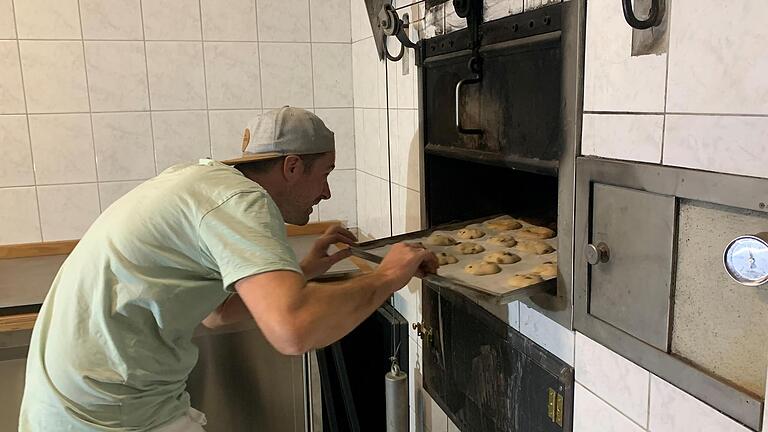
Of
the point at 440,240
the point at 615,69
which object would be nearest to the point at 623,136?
the point at 615,69

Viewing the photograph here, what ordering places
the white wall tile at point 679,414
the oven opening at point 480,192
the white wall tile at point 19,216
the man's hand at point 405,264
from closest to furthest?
the white wall tile at point 679,414 → the man's hand at point 405,264 → the oven opening at point 480,192 → the white wall tile at point 19,216

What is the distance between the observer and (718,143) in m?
0.76

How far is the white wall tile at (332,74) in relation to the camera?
8.20 feet

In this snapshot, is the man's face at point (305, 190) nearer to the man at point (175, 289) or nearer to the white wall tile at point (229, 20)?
the man at point (175, 289)

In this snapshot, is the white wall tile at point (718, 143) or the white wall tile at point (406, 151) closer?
the white wall tile at point (718, 143)

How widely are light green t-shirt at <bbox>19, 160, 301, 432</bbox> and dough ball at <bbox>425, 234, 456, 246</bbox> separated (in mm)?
385

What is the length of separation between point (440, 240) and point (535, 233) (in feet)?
0.65

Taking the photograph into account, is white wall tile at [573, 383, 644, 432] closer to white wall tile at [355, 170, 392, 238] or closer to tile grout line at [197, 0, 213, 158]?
white wall tile at [355, 170, 392, 238]

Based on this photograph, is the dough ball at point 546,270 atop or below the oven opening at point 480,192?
below

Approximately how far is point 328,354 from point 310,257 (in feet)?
2.52

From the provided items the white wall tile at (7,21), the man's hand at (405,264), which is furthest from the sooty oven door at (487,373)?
the white wall tile at (7,21)

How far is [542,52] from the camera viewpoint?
1121mm

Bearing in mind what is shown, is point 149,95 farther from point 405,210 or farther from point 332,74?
point 405,210

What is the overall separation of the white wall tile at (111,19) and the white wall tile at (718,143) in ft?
6.55
